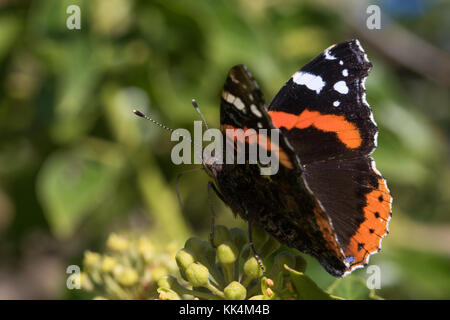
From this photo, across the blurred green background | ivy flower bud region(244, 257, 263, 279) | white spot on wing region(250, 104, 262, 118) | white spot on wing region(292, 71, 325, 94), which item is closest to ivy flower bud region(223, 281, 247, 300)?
ivy flower bud region(244, 257, 263, 279)

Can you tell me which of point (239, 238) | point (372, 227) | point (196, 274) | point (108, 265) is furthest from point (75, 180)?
point (372, 227)

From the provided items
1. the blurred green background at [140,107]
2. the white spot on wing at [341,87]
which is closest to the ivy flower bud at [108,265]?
the blurred green background at [140,107]

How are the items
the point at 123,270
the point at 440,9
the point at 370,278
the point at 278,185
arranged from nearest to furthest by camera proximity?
the point at 278,185 → the point at 123,270 → the point at 370,278 → the point at 440,9

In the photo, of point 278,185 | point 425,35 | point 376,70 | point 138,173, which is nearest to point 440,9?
point 425,35

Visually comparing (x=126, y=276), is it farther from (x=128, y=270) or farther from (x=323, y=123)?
(x=323, y=123)
